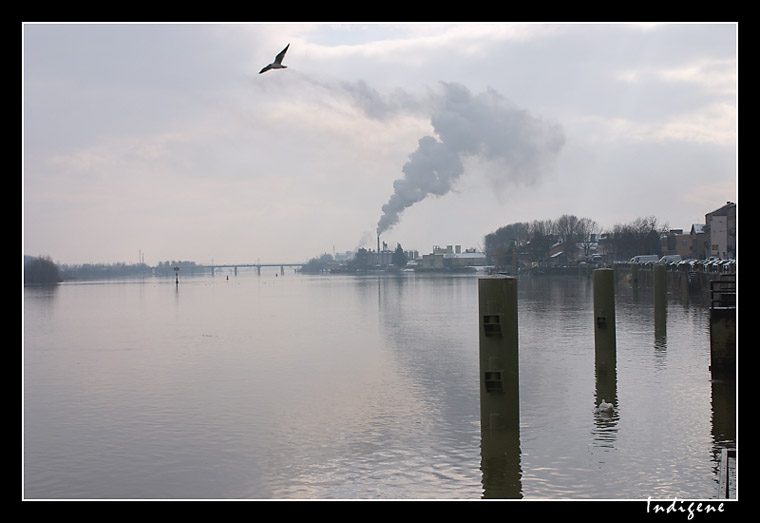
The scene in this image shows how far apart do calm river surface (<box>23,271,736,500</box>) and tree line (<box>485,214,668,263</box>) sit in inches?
4120

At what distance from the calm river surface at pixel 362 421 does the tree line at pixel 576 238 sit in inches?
4120

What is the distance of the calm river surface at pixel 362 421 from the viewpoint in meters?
13.1

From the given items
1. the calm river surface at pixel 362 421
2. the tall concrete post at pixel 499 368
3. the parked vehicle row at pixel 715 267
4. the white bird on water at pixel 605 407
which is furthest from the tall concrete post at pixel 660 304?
the tall concrete post at pixel 499 368

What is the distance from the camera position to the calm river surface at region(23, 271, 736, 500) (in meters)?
13.1

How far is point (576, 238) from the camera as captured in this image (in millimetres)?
169375

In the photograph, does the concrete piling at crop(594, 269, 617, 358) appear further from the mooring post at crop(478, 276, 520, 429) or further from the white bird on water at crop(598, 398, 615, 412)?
the mooring post at crop(478, 276, 520, 429)

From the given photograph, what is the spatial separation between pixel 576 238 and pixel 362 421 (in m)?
158

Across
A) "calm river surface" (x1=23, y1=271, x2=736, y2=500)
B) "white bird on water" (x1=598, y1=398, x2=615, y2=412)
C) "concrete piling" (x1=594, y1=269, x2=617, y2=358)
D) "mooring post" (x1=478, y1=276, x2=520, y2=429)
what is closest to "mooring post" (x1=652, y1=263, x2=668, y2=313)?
"calm river surface" (x1=23, y1=271, x2=736, y2=500)

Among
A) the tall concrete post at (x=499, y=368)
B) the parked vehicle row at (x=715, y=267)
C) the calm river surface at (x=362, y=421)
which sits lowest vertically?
the calm river surface at (x=362, y=421)

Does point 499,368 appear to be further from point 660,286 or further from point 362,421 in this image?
point 660,286

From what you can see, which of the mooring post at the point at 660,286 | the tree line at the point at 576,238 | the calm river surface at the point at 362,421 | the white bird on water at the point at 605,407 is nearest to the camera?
the calm river surface at the point at 362,421

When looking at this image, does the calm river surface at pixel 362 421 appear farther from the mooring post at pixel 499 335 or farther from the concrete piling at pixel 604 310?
the mooring post at pixel 499 335

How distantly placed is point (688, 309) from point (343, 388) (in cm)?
2936

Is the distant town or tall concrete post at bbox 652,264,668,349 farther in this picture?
the distant town
